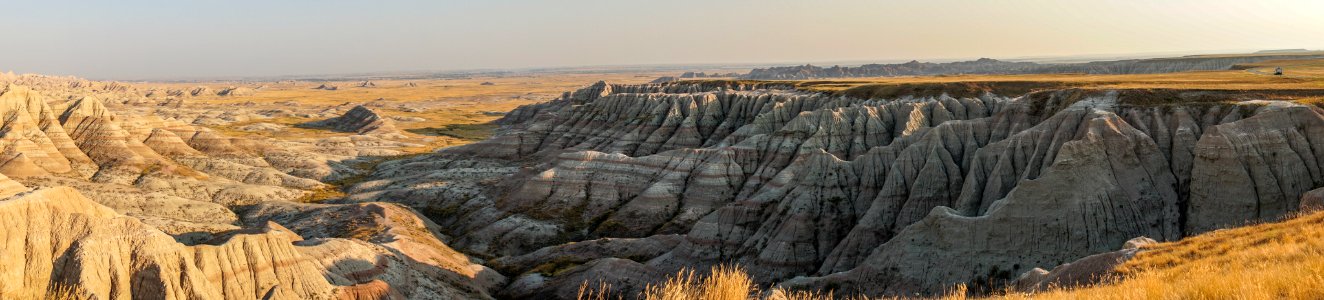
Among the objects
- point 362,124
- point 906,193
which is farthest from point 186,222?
point 362,124

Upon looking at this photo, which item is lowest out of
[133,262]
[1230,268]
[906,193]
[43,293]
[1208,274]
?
[43,293]

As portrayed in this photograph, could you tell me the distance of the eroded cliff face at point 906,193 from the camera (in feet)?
107

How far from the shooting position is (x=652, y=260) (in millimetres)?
44906

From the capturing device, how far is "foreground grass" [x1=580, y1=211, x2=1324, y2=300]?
9.78 m

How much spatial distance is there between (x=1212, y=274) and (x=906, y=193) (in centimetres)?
3150

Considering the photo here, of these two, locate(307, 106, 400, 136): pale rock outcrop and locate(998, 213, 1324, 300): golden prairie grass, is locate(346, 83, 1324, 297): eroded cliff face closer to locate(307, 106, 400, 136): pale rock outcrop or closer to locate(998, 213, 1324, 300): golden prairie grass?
locate(998, 213, 1324, 300): golden prairie grass

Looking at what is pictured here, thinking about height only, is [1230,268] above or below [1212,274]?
below

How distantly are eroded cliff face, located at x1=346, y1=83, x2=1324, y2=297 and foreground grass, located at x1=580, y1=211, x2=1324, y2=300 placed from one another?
12967 mm

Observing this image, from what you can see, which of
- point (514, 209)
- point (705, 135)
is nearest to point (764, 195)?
point (514, 209)

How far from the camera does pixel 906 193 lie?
43.5 m

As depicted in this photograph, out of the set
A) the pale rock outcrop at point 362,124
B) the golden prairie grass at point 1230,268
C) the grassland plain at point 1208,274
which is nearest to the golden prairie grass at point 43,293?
the grassland plain at point 1208,274

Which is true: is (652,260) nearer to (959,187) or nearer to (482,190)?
(959,187)

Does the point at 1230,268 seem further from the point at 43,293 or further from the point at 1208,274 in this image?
the point at 43,293

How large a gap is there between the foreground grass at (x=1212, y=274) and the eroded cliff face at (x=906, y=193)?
12967 millimetres
